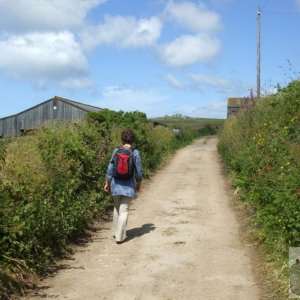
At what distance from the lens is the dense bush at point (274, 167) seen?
6.76 metres

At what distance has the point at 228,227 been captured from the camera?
369 inches

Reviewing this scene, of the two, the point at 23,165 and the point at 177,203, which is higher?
the point at 23,165

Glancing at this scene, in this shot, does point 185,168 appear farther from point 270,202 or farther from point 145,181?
point 270,202

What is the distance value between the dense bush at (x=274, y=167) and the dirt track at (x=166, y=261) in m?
0.63

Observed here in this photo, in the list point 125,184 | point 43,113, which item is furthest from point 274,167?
point 43,113

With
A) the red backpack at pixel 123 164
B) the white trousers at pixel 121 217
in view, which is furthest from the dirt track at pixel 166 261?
the red backpack at pixel 123 164

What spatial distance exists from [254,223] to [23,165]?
4.38 meters

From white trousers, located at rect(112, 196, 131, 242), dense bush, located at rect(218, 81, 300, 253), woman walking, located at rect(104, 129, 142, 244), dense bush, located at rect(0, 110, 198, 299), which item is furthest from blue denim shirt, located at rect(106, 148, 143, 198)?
dense bush, located at rect(218, 81, 300, 253)

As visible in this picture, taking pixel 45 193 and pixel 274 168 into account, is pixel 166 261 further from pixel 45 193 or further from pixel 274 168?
pixel 274 168

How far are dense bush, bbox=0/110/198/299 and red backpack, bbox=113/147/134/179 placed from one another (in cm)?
99

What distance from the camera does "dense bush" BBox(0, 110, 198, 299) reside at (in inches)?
236

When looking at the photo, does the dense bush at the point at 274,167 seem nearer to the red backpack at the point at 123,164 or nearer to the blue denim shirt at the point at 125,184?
the blue denim shirt at the point at 125,184

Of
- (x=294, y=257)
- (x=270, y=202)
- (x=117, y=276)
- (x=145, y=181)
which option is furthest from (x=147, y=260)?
(x=145, y=181)

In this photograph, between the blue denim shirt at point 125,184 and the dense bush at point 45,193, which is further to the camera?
the blue denim shirt at point 125,184
